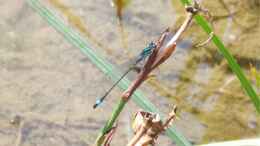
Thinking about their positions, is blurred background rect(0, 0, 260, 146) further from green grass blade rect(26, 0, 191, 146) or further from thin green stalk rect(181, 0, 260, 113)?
thin green stalk rect(181, 0, 260, 113)

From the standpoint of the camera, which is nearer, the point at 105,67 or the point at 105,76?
the point at 105,67

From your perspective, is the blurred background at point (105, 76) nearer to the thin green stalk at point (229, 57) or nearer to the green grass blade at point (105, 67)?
the green grass blade at point (105, 67)

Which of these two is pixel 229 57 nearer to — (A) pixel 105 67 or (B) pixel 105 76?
(A) pixel 105 67

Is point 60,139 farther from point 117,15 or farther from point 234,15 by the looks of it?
point 234,15

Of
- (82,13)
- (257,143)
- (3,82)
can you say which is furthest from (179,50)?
(257,143)

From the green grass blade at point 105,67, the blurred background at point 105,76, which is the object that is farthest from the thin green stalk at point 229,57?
the blurred background at point 105,76

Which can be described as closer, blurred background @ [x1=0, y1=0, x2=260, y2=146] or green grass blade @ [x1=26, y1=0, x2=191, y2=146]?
green grass blade @ [x1=26, y1=0, x2=191, y2=146]

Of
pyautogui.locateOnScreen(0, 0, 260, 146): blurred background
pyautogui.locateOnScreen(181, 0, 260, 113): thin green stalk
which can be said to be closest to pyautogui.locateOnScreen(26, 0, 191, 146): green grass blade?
pyautogui.locateOnScreen(181, 0, 260, 113): thin green stalk

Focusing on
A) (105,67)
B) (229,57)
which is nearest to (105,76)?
(105,67)
